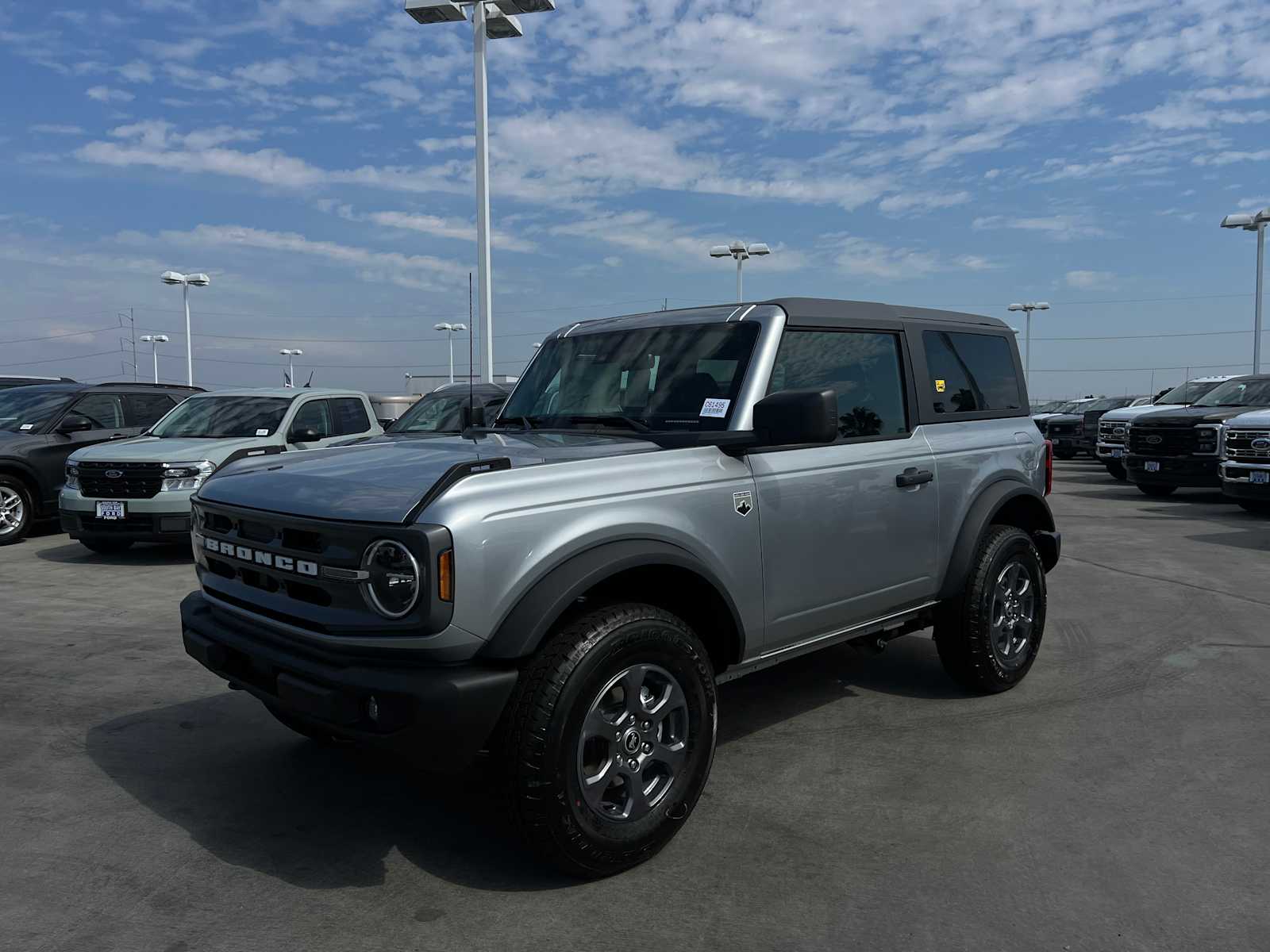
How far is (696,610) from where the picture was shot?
3686 millimetres

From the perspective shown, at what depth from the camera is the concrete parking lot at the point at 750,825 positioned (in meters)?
2.88

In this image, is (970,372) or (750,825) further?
(970,372)

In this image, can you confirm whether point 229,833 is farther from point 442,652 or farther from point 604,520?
point 604,520

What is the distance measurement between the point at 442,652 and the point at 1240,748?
3638 mm

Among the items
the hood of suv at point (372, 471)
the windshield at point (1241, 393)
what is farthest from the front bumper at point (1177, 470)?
the hood of suv at point (372, 471)

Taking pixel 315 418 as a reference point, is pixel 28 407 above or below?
above

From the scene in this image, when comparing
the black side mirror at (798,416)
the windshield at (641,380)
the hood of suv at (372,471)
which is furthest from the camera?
the windshield at (641,380)

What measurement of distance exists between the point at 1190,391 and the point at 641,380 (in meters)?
16.6

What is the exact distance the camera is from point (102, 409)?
474 inches

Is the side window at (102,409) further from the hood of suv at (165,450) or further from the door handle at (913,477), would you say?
the door handle at (913,477)

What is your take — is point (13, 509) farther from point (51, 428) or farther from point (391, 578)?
point (391, 578)

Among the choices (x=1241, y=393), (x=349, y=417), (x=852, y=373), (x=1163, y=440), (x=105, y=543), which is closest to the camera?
(x=852, y=373)

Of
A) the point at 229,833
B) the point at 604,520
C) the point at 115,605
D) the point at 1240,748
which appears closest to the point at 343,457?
the point at 604,520

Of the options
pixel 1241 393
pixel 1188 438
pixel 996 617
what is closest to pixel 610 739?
pixel 996 617
